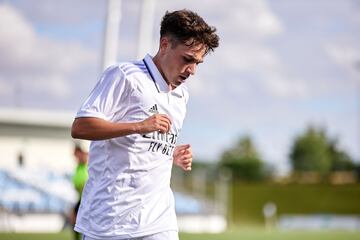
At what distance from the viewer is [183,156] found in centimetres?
612

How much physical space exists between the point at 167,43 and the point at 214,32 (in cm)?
27

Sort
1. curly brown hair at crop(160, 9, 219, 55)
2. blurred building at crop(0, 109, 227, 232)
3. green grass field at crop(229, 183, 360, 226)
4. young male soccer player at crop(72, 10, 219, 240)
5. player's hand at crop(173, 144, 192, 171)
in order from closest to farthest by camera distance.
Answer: young male soccer player at crop(72, 10, 219, 240)
curly brown hair at crop(160, 9, 219, 55)
player's hand at crop(173, 144, 192, 171)
blurred building at crop(0, 109, 227, 232)
green grass field at crop(229, 183, 360, 226)

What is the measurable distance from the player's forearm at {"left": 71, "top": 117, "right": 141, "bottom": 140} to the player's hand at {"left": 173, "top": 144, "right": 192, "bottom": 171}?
0.79 m

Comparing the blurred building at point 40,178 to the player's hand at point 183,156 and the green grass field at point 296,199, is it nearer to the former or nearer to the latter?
the player's hand at point 183,156

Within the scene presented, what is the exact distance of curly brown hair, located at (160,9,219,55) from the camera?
18.3 feet

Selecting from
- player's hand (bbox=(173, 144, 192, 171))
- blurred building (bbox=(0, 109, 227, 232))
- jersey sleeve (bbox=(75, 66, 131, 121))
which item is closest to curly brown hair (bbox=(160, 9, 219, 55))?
jersey sleeve (bbox=(75, 66, 131, 121))

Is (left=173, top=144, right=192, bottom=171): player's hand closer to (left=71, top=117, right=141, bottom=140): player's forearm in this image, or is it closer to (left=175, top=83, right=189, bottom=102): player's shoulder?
(left=175, top=83, right=189, bottom=102): player's shoulder

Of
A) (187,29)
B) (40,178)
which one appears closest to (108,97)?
(187,29)

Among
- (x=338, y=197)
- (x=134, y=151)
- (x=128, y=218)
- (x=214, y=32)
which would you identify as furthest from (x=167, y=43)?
(x=338, y=197)

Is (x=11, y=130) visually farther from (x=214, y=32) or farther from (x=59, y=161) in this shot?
(x=214, y=32)

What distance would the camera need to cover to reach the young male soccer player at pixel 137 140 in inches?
216

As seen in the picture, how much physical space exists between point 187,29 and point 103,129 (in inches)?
29.5

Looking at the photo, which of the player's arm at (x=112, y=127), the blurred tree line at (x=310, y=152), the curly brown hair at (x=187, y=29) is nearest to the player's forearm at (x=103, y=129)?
the player's arm at (x=112, y=127)

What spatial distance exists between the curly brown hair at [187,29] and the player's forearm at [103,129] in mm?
586
